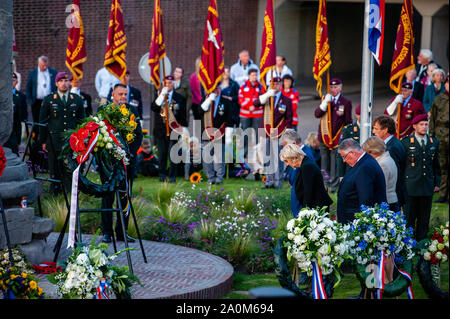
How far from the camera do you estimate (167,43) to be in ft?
86.4

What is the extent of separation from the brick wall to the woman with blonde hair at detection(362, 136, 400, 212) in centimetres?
1541

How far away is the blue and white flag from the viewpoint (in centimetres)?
1157

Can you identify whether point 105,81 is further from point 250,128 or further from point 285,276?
point 285,276

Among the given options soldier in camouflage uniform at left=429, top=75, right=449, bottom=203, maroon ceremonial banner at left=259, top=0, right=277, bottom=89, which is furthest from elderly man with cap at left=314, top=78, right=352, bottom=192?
soldier in camouflage uniform at left=429, top=75, right=449, bottom=203

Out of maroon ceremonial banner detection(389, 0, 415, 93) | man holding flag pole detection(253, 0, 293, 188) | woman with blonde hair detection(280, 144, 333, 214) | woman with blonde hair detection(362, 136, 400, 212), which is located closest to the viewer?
woman with blonde hair detection(280, 144, 333, 214)

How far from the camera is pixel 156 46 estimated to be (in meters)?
15.1

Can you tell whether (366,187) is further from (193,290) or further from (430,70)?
(430,70)

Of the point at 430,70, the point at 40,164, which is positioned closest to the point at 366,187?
the point at 40,164

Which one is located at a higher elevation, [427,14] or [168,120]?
[427,14]

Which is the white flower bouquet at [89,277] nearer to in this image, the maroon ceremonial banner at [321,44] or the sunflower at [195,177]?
the maroon ceremonial banner at [321,44]

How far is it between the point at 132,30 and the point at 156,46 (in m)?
10.5

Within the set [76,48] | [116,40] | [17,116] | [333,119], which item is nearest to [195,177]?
[333,119]

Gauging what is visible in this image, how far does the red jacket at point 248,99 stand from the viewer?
16.5 m

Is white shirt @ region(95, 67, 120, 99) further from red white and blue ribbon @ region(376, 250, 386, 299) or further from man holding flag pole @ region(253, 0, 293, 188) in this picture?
red white and blue ribbon @ region(376, 250, 386, 299)
